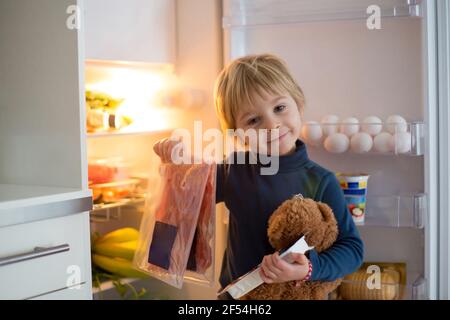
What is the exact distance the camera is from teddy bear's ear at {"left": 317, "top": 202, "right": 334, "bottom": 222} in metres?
1.33

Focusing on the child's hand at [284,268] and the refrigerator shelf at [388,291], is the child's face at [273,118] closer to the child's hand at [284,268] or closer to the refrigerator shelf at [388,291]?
the child's hand at [284,268]

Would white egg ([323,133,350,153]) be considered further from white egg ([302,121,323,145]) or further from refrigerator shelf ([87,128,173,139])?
refrigerator shelf ([87,128,173,139])

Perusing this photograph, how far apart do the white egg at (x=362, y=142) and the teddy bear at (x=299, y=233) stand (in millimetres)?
218

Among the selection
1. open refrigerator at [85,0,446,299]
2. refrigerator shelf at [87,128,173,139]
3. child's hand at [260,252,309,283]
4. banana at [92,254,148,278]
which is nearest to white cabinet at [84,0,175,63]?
open refrigerator at [85,0,446,299]

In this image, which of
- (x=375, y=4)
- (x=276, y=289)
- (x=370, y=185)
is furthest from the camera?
(x=370, y=185)

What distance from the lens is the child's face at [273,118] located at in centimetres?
136

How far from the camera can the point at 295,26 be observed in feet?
5.29

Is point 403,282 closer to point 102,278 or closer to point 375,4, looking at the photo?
point 375,4

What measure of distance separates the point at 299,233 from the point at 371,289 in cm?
31

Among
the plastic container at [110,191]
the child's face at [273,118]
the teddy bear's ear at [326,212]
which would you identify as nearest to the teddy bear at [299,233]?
the teddy bear's ear at [326,212]

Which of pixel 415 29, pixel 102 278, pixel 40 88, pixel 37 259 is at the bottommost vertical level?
pixel 102 278

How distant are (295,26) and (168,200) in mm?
543
